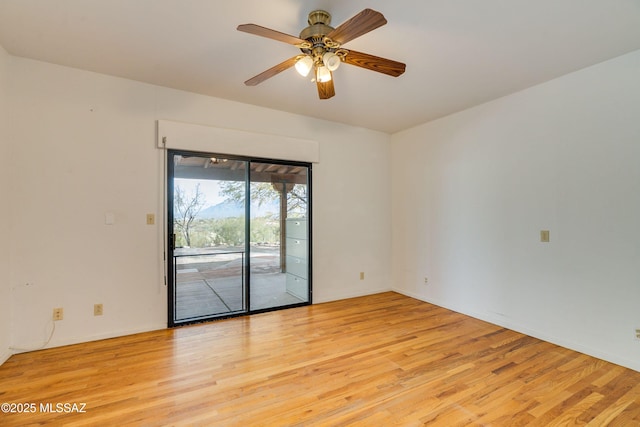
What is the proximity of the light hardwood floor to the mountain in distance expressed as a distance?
1282 mm

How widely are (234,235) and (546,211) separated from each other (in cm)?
344

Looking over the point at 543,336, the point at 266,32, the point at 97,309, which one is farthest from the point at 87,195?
the point at 543,336

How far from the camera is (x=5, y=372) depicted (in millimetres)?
2281

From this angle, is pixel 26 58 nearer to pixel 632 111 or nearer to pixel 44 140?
pixel 44 140

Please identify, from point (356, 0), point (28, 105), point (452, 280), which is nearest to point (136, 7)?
point (356, 0)

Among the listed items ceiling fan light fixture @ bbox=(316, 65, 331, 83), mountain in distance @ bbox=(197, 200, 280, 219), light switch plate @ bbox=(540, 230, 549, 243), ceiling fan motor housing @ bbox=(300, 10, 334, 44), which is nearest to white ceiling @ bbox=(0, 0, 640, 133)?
ceiling fan motor housing @ bbox=(300, 10, 334, 44)

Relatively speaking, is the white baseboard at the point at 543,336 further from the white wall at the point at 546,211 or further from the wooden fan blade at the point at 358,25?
the wooden fan blade at the point at 358,25

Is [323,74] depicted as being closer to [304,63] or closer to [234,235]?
[304,63]

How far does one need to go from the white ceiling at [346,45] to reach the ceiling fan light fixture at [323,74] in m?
0.33

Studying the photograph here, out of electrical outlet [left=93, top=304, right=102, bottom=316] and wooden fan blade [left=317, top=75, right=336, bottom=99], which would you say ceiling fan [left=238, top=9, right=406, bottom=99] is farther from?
electrical outlet [left=93, top=304, right=102, bottom=316]

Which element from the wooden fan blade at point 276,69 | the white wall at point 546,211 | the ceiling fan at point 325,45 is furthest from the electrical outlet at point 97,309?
the white wall at point 546,211

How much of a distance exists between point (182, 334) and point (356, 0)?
330cm

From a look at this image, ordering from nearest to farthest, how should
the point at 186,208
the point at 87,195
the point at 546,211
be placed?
the point at 87,195 → the point at 546,211 → the point at 186,208

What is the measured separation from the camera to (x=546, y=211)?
295 centimetres
